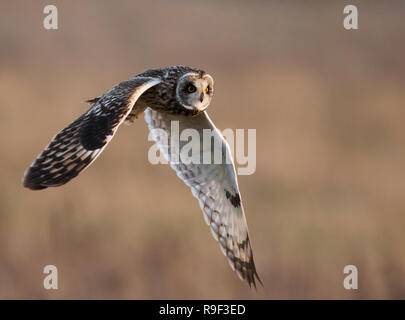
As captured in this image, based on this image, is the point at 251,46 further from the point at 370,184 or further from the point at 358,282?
the point at 358,282

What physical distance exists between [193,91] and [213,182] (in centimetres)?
94

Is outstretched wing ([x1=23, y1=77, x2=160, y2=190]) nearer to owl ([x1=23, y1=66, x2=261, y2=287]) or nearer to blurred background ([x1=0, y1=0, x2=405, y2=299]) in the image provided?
owl ([x1=23, y1=66, x2=261, y2=287])

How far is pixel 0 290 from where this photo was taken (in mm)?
7996

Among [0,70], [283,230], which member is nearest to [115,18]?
[0,70]

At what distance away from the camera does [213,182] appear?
6.37 metres

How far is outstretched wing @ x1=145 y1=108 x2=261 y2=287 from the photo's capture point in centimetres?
630

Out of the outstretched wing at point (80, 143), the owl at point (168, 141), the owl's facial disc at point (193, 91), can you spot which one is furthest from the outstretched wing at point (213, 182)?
the outstretched wing at point (80, 143)

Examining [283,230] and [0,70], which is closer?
[283,230]

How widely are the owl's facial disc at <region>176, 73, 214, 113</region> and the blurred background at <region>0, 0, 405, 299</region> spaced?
8.86 feet

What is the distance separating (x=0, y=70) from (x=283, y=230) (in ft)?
18.5

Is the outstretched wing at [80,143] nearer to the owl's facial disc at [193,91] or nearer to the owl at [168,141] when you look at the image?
the owl at [168,141]

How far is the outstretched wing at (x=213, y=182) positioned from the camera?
20.7 ft

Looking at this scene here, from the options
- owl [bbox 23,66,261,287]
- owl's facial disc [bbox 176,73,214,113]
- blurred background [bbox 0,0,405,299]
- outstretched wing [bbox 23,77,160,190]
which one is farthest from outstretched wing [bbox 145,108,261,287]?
blurred background [bbox 0,0,405,299]

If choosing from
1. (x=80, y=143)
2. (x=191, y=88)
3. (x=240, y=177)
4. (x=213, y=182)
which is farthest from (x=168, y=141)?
(x=240, y=177)
